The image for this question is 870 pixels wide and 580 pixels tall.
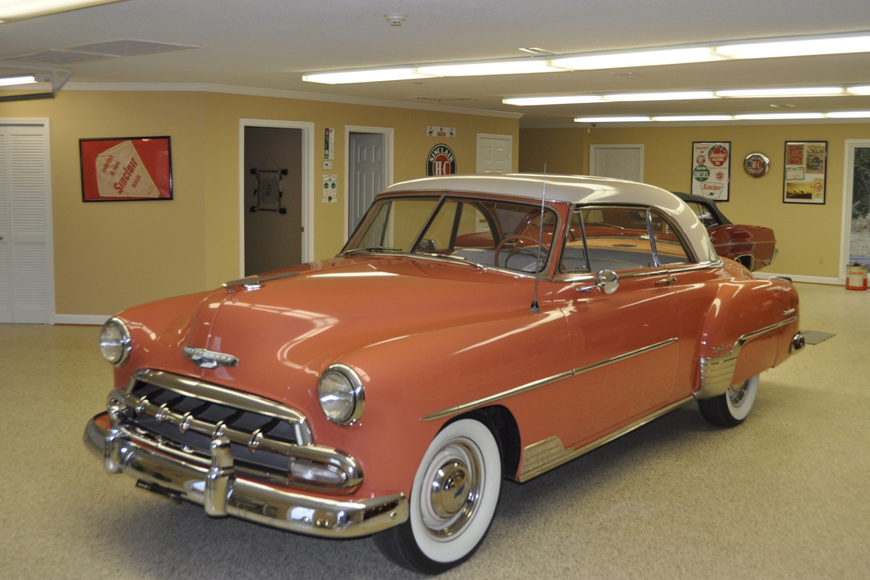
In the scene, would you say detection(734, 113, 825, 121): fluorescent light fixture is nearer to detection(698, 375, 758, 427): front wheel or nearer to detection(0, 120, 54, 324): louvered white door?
detection(698, 375, 758, 427): front wheel

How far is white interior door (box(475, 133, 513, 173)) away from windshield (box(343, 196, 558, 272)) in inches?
294

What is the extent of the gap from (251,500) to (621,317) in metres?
2.12

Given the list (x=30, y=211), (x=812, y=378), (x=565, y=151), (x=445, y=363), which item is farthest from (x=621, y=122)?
(x=445, y=363)

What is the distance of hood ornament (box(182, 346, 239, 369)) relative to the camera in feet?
11.1

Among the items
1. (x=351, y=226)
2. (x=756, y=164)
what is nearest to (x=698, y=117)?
(x=756, y=164)

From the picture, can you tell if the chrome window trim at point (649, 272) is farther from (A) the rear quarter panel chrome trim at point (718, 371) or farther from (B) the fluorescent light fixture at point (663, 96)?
(B) the fluorescent light fixture at point (663, 96)

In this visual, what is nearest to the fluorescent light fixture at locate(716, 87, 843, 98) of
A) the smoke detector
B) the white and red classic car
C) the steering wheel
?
the white and red classic car

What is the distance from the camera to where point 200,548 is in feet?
12.0

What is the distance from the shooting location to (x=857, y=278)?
504 inches

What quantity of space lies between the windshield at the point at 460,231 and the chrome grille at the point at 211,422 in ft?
4.99

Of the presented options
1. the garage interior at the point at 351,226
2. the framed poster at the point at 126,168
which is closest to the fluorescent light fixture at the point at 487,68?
the garage interior at the point at 351,226

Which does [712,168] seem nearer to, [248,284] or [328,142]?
[328,142]

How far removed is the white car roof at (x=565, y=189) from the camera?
4.37m

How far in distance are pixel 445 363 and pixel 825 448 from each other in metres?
3.05
